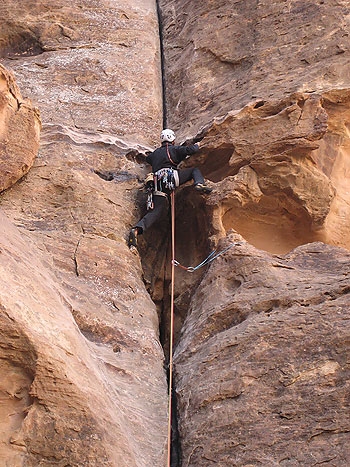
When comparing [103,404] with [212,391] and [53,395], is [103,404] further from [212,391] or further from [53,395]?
[212,391]

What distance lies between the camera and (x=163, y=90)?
1173cm

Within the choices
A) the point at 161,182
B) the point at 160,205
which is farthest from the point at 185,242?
the point at 161,182

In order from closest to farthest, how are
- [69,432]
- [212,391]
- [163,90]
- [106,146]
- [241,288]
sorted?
[69,432] → [212,391] → [241,288] → [106,146] → [163,90]

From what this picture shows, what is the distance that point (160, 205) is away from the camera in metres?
9.23

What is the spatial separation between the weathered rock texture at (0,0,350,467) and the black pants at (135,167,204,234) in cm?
23

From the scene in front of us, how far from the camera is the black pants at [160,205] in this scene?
8.80 meters

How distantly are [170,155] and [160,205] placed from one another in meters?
0.68

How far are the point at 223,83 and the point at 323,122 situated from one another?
2099 millimetres

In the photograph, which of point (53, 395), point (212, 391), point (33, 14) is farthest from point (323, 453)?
point (33, 14)

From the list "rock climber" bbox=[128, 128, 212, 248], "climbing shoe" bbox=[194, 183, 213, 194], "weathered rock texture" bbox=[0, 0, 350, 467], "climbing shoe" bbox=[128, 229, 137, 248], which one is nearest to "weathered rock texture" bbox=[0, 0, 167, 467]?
"weathered rock texture" bbox=[0, 0, 350, 467]

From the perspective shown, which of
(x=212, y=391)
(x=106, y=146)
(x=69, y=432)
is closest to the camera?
(x=69, y=432)

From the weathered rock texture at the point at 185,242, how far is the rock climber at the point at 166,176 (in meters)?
0.23

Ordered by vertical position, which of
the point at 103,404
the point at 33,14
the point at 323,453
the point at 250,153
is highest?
the point at 33,14

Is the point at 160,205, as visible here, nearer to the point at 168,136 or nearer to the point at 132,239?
the point at 132,239
